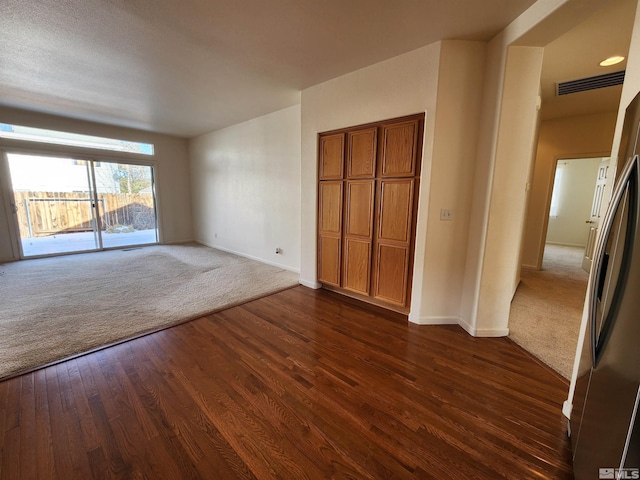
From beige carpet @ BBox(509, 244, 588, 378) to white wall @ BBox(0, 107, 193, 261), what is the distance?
24.1 ft

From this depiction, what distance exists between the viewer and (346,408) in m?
1.63

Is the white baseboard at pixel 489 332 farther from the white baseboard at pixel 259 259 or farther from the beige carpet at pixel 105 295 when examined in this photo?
the white baseboard at pixel 259 259

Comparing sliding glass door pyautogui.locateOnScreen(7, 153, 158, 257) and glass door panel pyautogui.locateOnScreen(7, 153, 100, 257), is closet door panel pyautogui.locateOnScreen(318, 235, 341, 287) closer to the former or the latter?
sliding glass door pyautogui.locateOnScreen(7, 153, 158, 257)

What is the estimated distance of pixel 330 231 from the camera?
3.52m

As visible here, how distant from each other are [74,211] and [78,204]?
165 millimetres

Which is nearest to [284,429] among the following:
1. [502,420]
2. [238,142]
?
[502,420]

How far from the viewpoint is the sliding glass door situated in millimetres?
4938

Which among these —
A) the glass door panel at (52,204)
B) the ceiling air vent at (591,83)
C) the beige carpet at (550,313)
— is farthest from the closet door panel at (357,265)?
the glass door panel at (52,204)

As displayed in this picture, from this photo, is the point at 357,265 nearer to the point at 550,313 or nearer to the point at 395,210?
the point at 395,210

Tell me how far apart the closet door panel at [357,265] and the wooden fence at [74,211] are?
18.6ft

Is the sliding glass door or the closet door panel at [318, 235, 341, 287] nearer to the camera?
the closet door panel at [318, 235, 341, 287]

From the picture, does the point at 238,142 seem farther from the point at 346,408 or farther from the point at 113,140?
the point at 346,408

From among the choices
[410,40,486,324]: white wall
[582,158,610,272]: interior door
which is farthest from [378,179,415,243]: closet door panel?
[582,158,610,272]: interior door

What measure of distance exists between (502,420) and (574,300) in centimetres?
299
